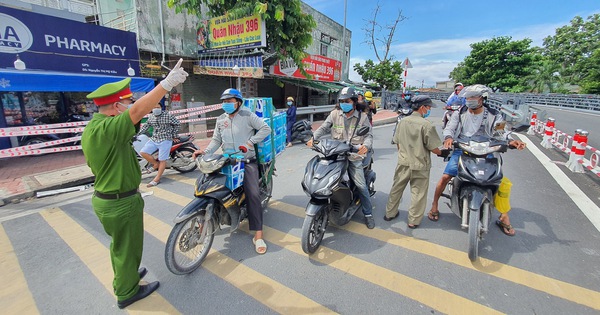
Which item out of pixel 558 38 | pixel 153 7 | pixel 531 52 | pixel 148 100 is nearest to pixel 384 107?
pixel 153 7

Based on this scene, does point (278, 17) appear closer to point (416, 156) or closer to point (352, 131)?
point (352, 131)

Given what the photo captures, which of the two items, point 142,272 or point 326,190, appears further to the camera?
point 326,190

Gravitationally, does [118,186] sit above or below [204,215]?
above

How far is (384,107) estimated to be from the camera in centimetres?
2175

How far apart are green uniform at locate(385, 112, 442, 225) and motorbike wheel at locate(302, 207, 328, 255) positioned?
116cm

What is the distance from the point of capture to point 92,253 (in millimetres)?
3006

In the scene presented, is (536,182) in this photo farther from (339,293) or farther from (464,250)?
(339,293)

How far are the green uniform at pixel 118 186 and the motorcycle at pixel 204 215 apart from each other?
0.30m

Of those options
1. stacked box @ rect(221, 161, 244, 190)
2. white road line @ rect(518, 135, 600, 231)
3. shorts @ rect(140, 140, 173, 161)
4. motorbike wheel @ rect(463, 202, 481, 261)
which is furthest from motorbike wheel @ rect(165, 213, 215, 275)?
white road line @ rect(518, 135, 600, 231)

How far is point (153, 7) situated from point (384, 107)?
17.3 metres

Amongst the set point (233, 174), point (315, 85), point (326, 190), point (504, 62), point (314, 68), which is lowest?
point (326, 190)

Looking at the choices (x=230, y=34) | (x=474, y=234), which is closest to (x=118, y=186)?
(x=474, y=234)

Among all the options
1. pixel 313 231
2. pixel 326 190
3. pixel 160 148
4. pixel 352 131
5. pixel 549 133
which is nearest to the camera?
pixel 326 190

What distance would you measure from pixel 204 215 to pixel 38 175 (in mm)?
5370
